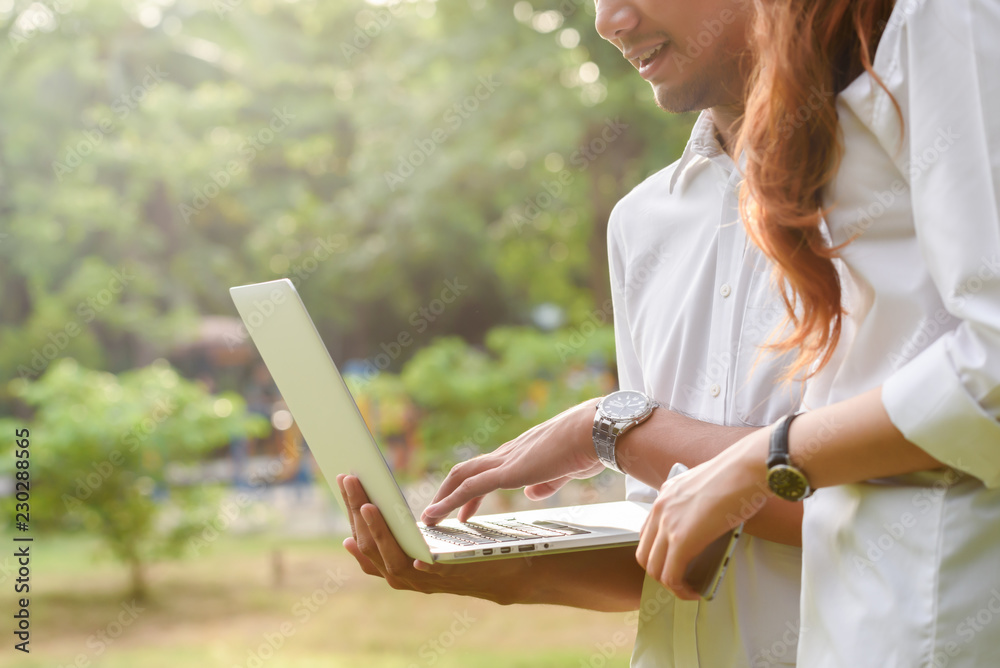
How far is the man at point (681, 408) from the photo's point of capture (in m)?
0.98

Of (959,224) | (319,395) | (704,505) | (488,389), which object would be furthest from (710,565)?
(488,389)

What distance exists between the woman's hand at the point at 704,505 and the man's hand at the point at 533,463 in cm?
27

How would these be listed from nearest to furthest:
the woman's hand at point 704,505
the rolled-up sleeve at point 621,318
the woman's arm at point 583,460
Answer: the woman's hand at point 704,505, the woman's arm at point 583,460, the rolled-up sleeve at point 621,318

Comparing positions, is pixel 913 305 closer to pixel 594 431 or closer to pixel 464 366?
pixel 594 431

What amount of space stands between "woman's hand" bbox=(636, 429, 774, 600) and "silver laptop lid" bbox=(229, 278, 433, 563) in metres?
0.27

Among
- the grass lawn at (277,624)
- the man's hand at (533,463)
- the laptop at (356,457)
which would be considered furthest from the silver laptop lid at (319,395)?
the grass lawn at (277,624)

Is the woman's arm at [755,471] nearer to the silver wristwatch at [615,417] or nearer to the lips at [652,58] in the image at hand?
the silver wristwatch at [615,417]

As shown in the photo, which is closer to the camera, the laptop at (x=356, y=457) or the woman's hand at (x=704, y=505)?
the woman's hand at (x=704, y=505)

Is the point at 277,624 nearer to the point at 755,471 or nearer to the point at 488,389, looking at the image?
the point at 488,389

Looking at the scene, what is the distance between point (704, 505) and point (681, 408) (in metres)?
0.37

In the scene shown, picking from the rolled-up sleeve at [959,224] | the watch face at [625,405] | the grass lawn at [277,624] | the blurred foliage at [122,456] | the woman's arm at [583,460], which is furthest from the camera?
the blurred foliage at [122,456]

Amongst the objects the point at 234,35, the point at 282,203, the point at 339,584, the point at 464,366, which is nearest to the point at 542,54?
the point at 464,366

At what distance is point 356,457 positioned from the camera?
3.35ft

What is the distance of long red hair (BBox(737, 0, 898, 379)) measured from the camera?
73 cm
